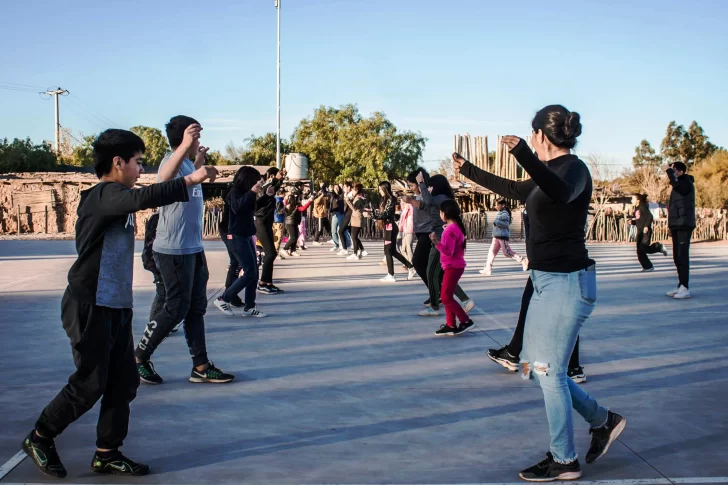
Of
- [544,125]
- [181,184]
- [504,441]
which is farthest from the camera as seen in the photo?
[504,441]

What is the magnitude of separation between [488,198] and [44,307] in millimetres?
29911

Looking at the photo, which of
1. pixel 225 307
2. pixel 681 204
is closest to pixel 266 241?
pixel 225 307

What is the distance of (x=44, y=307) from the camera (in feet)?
32.4

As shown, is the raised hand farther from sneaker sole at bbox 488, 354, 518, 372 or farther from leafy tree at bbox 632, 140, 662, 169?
leafy tree at bbox 632, 140, 662, 169

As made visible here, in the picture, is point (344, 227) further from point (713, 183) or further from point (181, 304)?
point (713, 183)

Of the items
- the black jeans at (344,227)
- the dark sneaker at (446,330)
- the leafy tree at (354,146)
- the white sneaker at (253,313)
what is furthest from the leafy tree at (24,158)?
the dark sneaker at (446,330)

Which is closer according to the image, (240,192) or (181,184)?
(181,184)

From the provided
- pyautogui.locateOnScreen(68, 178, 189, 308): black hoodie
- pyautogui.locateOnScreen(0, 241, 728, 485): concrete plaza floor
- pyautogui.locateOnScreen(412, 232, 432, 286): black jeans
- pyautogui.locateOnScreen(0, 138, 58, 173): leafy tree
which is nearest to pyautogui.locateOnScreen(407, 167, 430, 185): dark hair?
pyautogui.locateOnScreen(412, 232, 432, 286): black jeans

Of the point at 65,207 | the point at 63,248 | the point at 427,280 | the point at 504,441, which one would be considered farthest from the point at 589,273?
the point at 65,207

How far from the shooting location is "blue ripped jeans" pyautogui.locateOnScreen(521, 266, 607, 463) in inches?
153

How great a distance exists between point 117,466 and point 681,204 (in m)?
9.17

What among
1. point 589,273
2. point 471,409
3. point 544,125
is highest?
point 544,125

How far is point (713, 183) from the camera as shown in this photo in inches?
1714

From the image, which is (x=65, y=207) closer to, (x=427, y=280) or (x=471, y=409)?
(x=427, y=280)
